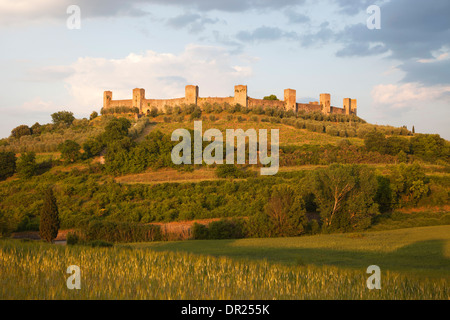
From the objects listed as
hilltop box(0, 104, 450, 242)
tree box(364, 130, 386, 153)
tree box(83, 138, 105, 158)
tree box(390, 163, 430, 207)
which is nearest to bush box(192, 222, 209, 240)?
hilltop box(0, 104, 450, 242)

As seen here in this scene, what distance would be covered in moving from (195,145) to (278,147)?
9.39m

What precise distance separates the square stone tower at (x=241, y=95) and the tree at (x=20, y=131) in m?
34.4

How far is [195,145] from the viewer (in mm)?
45094

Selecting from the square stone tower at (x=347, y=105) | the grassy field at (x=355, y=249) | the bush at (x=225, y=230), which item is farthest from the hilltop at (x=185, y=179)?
the square stone tower at (x=347, y=105)

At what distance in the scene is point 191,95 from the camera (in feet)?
249

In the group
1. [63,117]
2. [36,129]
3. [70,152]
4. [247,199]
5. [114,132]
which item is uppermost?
[63,117]

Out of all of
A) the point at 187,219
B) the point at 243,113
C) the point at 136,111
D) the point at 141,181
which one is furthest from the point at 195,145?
the point at 136,111

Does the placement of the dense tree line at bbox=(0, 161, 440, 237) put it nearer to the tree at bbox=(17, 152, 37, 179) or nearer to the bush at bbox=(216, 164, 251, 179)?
the tree at bbox=(17, 152, 37, 179)

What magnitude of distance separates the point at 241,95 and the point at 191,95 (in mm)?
9087

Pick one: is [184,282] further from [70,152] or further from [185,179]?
[70,152]

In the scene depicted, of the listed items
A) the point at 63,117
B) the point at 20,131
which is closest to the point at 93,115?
the point at 63,117

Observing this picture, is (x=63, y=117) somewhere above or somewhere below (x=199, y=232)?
above

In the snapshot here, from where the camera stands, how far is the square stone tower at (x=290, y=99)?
78.0 m
